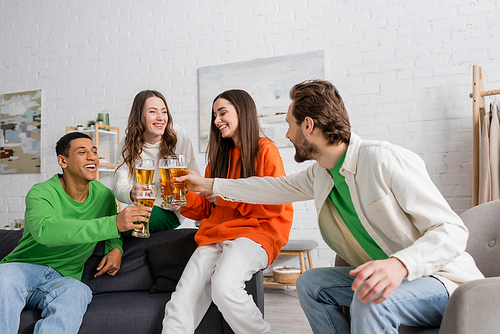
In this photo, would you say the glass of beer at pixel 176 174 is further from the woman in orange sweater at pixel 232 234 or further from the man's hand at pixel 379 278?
the man's hand at pixel 379 278

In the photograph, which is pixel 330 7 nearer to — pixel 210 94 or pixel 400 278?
pixel 210 94

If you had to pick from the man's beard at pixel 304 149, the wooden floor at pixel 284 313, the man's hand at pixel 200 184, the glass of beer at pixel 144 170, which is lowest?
the wooden floor at pixel 284 313

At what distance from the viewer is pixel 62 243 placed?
1682mm

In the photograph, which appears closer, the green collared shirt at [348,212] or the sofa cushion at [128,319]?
the green collared shirt at [348,212]

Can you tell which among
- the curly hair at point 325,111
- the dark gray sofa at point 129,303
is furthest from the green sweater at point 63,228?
the curly hair at point 325,111

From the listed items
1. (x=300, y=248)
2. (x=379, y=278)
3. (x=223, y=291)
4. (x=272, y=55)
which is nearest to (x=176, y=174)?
(x=223, y=291)

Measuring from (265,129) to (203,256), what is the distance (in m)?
2.12

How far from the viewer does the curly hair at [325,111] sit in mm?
1381

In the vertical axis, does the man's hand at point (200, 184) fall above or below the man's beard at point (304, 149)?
below

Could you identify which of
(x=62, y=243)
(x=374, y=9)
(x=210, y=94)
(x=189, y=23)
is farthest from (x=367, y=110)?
(x=62, y=243)

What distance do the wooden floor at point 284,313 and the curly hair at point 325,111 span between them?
150 centimetres

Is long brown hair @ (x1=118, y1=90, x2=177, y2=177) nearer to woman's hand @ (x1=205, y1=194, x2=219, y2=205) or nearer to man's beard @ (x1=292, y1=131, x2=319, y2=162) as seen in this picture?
woman's hand @ (x1=205, y1=194, x2=219, y2=205)

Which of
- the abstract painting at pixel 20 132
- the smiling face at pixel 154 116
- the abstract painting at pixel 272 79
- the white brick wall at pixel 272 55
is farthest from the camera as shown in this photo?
the abstract painting at pixel 20 132

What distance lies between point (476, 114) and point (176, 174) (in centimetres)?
244
